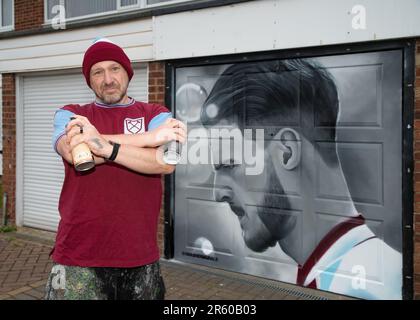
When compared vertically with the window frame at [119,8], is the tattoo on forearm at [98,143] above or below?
below

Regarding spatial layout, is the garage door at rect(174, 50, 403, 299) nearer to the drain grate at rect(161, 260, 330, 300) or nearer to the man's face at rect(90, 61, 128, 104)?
the drain grate at rect(161, 260, 330, 300)

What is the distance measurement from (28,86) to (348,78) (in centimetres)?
534

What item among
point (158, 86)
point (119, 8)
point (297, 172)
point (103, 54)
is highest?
point (119, 8)

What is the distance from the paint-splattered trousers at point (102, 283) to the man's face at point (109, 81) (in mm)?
898

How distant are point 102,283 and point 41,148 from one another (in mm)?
5708

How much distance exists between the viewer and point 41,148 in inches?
301

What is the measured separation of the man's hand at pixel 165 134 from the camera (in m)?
2.38

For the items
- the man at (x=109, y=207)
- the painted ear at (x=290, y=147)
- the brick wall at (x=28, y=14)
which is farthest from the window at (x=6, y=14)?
the man at (x=109, y=207)

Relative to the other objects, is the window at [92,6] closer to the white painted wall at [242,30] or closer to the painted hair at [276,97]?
the white painted wall at [242,30]

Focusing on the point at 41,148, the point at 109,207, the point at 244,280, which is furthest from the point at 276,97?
the point at 41,148

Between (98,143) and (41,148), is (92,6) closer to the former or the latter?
(41,148)

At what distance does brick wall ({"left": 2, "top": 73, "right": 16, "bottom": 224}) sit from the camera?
25.6 ft

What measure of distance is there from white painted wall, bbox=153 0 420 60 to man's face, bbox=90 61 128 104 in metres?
2.78

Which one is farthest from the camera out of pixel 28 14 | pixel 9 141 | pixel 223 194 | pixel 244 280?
pixel 9 141
